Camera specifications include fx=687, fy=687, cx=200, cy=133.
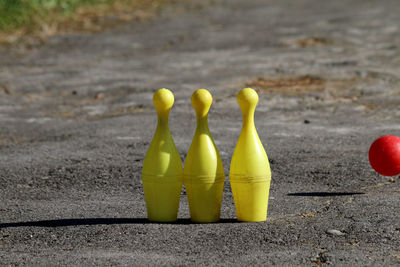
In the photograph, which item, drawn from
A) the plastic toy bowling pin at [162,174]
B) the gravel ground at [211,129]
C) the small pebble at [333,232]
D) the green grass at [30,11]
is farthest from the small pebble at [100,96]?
the green grass at [30,11]

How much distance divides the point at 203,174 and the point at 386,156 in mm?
1508

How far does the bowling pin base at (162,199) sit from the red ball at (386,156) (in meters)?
1.57

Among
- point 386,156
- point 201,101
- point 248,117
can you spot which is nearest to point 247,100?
point 248,117

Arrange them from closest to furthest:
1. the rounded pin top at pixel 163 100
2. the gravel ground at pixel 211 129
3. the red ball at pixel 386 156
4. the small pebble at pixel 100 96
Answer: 1. the gravel ground at pixel 211 129
2. the rounded pin top at pixel 163 100
3. the red ball at pixel 386 156
4. the small pebble at pixel 100 96

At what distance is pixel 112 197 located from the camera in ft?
14.9

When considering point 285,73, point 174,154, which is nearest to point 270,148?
point 174,154

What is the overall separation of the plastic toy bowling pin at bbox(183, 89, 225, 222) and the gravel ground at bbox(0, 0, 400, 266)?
0.33 feet

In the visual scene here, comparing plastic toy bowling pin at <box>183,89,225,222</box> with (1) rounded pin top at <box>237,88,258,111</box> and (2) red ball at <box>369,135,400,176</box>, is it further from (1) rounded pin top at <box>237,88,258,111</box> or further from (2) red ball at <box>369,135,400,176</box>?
(2) red ball at <box>369,135,400,176</box>

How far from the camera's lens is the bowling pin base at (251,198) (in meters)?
3.76

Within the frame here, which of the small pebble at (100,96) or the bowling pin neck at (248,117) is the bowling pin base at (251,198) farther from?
the small pebble at (100,96)

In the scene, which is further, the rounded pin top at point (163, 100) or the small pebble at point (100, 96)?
the small pebble at point (100, 96)

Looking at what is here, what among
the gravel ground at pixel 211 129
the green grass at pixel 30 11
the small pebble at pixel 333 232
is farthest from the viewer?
the green grass at pixel 30 11

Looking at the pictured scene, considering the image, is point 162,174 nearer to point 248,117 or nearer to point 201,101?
point 201,101

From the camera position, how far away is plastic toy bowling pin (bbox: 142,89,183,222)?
3730mm
